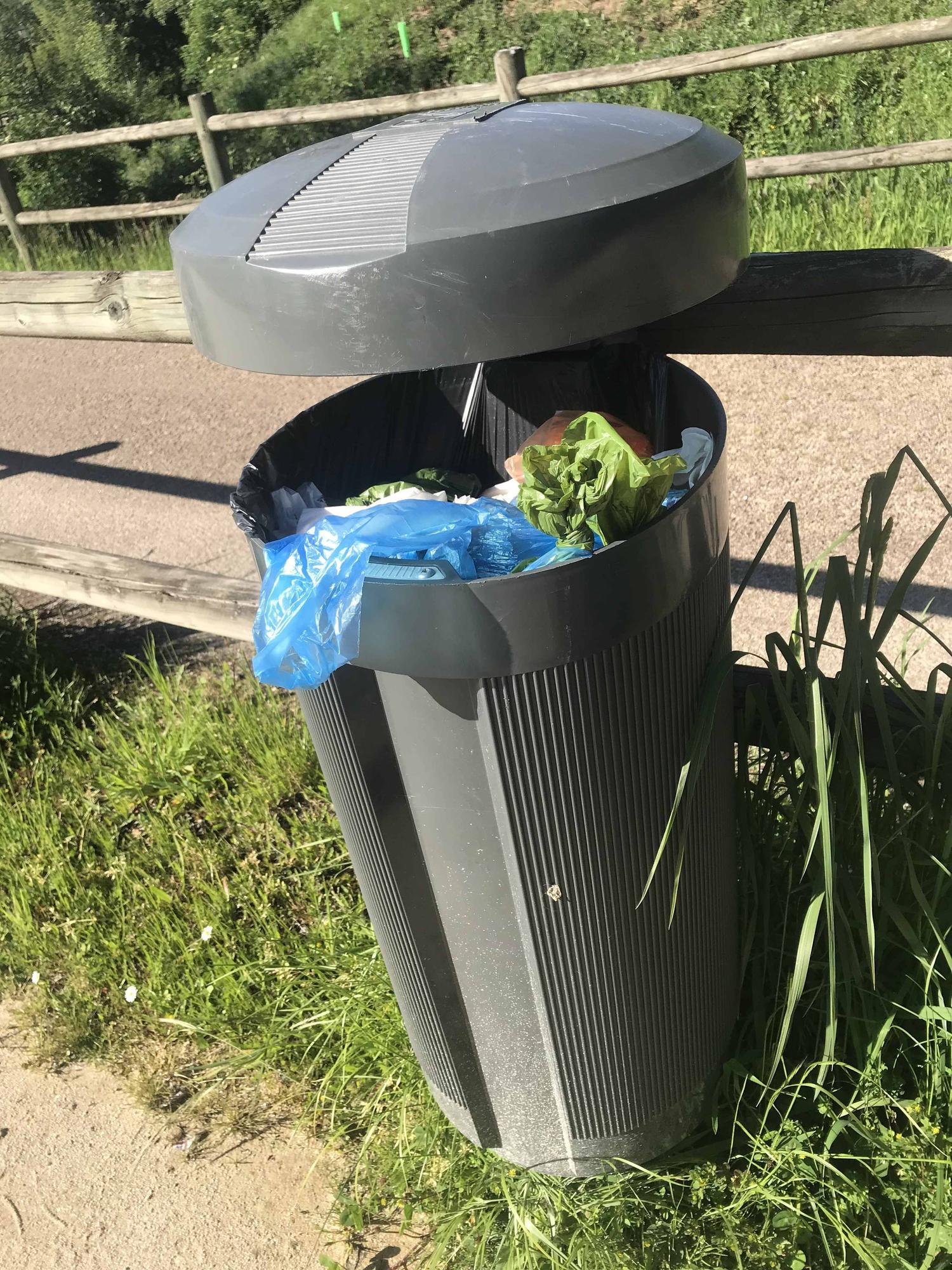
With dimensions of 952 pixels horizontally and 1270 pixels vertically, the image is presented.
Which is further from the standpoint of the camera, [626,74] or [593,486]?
[626,74]

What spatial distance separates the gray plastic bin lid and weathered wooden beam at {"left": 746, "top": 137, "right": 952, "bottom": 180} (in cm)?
442

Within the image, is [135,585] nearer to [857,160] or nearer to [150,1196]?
[150,1196]

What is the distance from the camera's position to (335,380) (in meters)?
5.78

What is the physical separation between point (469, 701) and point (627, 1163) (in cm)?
97

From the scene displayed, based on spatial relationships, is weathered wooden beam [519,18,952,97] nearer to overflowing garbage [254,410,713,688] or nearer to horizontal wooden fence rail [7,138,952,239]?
horizontal wooden fence rail [7,138,952,239]

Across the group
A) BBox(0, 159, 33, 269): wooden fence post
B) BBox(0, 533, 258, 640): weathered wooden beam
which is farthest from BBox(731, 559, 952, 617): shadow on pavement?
BBox(0, 159, 33, 269): wooden fence post

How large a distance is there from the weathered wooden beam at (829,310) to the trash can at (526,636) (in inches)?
7.8

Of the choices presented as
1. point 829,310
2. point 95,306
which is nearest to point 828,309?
point 829,310

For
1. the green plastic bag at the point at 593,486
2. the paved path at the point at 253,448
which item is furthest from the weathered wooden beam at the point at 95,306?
the paved path at the point at 253,448

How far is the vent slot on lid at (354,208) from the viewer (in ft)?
3.90

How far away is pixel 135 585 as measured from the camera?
269 centimetres

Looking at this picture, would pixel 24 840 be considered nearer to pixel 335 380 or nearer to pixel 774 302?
pixel 774 302

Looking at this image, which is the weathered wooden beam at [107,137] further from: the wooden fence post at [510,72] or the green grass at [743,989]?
the green grass at [743,989]

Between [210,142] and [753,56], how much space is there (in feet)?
14.6
